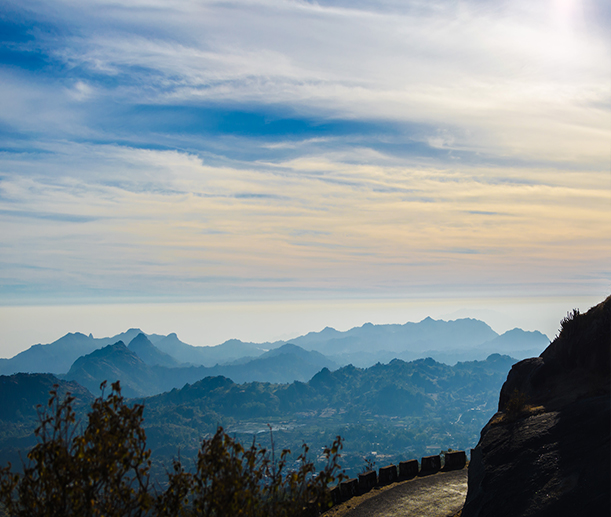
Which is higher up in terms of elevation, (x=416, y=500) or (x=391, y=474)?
(x=391, y=474)

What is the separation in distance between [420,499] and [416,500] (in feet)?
0.66

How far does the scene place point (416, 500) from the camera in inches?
800

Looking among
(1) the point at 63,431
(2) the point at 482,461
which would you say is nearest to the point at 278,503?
(1) the point at 63,431

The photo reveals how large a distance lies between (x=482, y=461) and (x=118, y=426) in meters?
13.6

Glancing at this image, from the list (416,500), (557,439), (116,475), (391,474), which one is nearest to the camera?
(116,475)

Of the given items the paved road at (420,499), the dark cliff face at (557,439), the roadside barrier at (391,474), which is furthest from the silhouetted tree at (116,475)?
the roadside barrier at (391,474)

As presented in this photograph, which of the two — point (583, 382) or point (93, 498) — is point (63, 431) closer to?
point (93, 498)

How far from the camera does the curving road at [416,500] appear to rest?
19.1 m

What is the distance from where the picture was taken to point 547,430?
614 inches

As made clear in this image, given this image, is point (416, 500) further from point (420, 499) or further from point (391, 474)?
point (391, 474)

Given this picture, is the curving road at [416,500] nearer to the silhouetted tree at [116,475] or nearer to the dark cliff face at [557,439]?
the dark cliff face at [557,439]

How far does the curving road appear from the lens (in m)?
19.1

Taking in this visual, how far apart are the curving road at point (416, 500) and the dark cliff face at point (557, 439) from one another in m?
2.62

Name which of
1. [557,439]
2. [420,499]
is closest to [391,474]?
[420,499]
